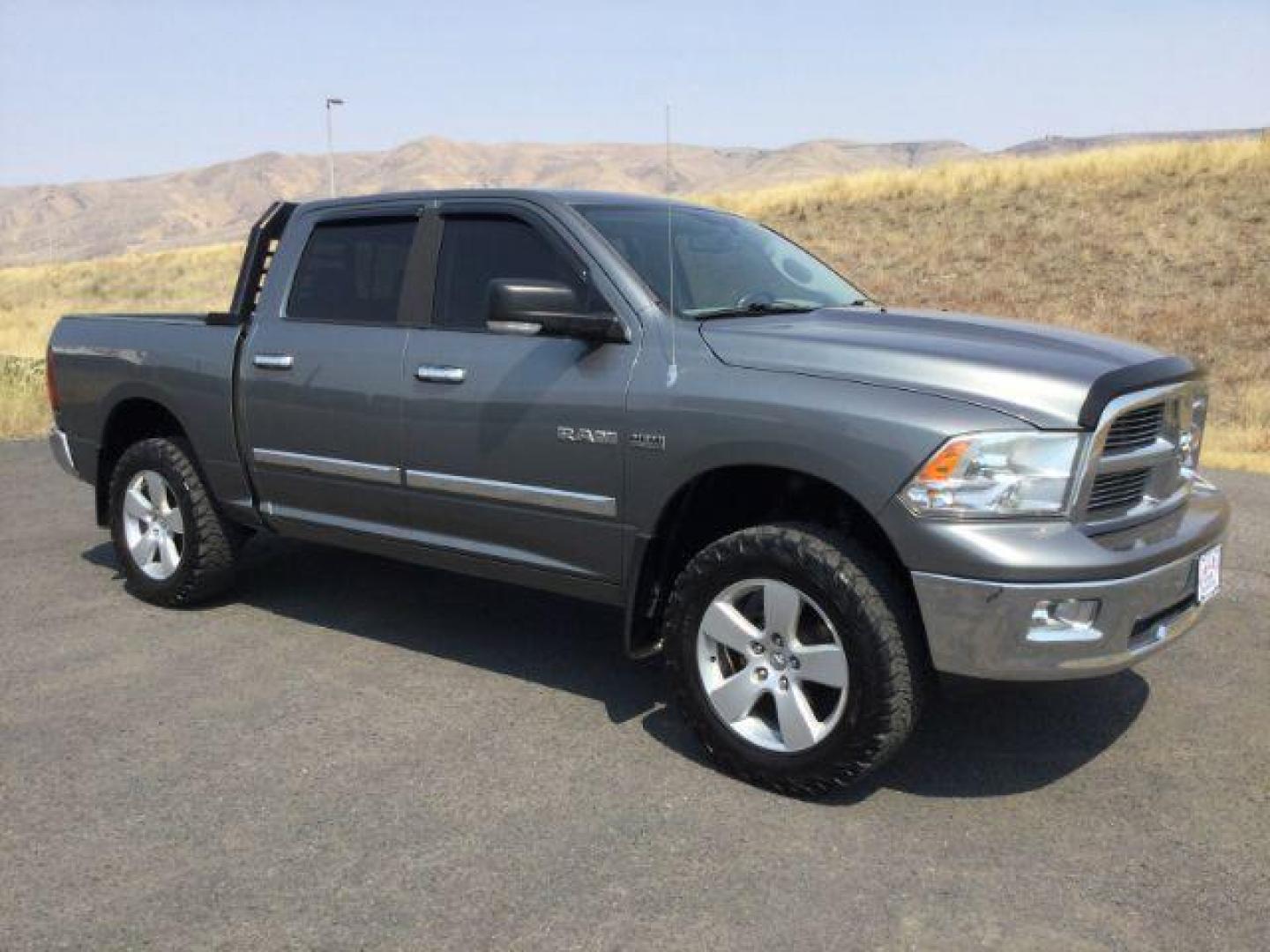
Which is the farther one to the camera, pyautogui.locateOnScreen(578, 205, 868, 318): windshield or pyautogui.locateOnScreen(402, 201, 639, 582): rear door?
pyautogui.locateOnScreen(578, 205, 868, 318): windshield

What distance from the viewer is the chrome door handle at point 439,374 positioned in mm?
4453

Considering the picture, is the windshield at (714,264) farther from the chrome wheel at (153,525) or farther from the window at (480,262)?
the chrome wheel at (153,525)

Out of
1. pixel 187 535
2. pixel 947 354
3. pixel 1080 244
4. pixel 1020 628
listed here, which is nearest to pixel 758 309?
pixel 947 354

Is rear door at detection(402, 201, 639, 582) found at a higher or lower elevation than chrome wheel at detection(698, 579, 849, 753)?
higher

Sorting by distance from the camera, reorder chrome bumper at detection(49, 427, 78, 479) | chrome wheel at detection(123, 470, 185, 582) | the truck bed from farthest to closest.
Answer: chrome bumper at detection(49, 427, 78, 479) → chrome wheel at detection(123, 470, 185, 582) → the truck bed

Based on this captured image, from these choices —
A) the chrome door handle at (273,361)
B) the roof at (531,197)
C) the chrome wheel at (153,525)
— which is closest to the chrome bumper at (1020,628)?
the roof at (531,197)

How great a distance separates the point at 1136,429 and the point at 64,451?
17.2 ft

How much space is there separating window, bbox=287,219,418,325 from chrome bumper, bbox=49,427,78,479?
1.87m

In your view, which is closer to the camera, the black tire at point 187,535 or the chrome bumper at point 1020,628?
the chrome bumper at point 1020,628

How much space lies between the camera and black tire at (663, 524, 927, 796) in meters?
3.50

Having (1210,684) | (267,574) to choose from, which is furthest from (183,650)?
(1210,684)

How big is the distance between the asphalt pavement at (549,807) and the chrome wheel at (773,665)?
0.80ft

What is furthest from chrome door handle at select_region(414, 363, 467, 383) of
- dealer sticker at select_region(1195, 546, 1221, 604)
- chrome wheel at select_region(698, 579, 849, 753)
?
dealer sticker at select_region(1195, 546, 1221, 604)

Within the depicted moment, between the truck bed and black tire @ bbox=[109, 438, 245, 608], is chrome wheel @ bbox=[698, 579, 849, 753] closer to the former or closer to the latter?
the truck bed
